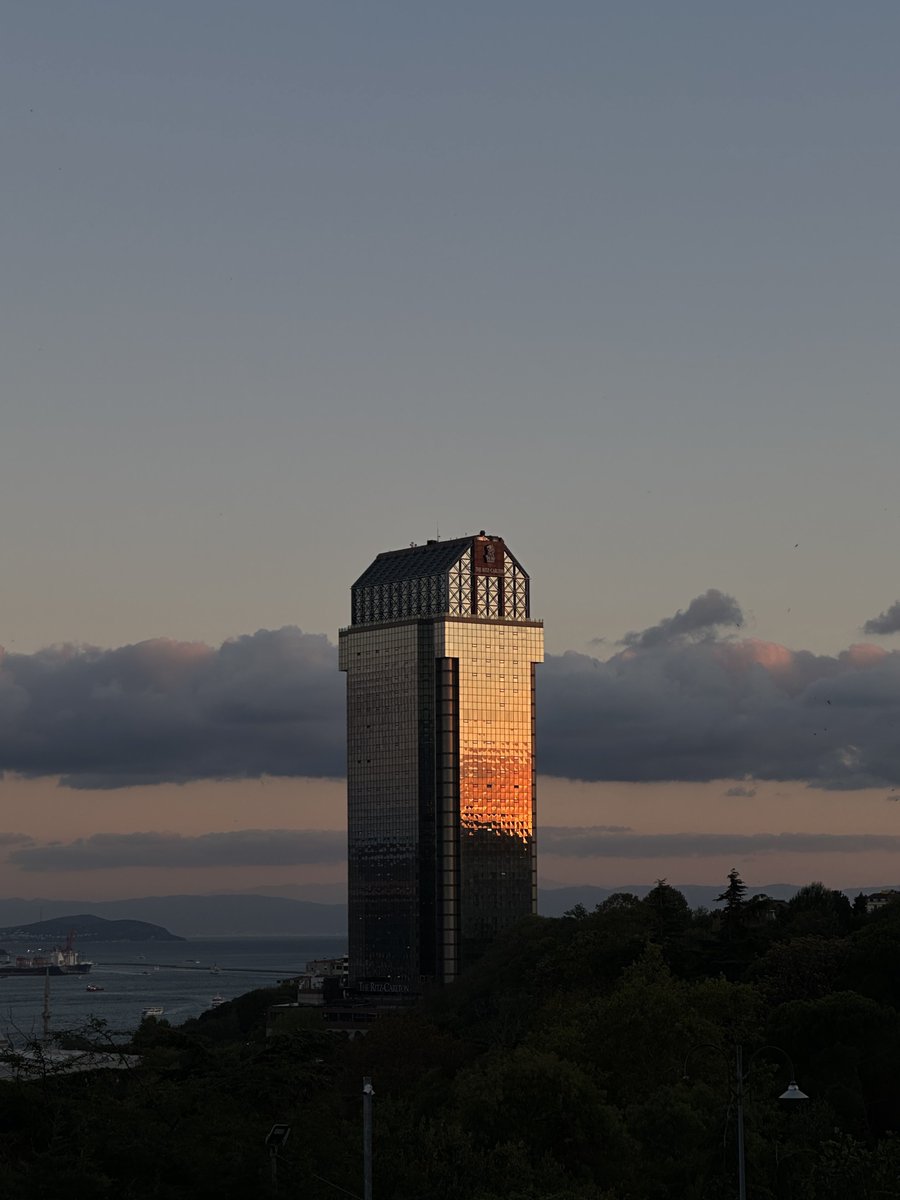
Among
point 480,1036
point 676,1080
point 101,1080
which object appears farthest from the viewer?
point 480,1036

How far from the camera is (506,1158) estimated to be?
96625 mm

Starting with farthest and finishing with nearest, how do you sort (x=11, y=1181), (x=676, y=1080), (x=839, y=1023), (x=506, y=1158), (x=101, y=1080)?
(x=839, y=1023) → (x=676, y=1080) → (x=101, y=1080) → (x=506, y=1158) → (x=11, y=1181)

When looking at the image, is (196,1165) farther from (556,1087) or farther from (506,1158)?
(556,1087)

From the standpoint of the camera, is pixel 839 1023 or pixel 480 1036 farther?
pixel 480 1036

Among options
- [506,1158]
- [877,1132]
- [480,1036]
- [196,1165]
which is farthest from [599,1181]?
[480,1036]

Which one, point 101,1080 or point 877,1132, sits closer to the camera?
point 101,1080

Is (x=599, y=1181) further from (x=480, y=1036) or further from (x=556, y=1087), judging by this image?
(x=480, y=1036)

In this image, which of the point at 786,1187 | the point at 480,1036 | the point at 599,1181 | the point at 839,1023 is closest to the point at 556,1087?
the point at 599,1181

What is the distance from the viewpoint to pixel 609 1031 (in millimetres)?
130875

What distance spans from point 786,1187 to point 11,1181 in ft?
114

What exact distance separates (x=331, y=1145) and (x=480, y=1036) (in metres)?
107

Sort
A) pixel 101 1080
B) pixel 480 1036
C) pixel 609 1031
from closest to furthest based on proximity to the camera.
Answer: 1. pixel 101 1080
2. pixel 609 1031
3. pixel 480 1036

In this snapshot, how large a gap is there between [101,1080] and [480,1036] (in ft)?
326

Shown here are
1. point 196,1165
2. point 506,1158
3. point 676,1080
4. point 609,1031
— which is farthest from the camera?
point 609,1031
